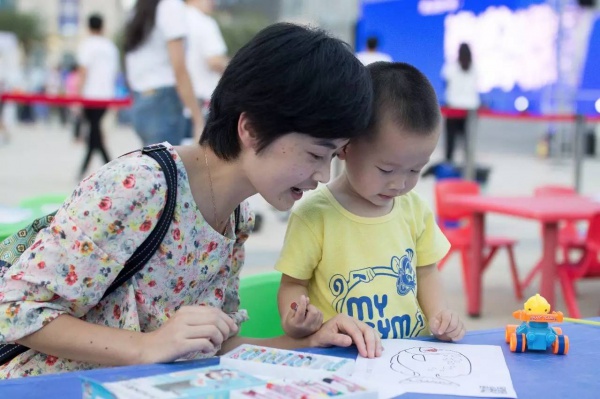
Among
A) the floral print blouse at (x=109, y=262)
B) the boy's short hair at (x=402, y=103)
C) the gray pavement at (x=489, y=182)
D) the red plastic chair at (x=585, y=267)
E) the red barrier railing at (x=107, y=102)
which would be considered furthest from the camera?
the red barrier railing at (x=107, y=102)

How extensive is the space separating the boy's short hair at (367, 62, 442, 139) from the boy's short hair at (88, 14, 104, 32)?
270 inches

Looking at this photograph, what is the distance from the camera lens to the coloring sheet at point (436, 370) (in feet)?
3.91

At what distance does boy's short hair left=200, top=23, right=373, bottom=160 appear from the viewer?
1345mm

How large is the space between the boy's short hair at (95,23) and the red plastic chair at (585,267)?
5447 mm

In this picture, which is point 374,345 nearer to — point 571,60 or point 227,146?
point 227,146

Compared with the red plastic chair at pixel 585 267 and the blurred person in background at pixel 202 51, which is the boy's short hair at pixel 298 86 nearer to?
the red plastic chair at pixel 585 267

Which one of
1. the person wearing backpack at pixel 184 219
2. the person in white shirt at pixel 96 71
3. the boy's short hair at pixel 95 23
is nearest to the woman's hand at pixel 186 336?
the person wearing backpack at pixel 184 219

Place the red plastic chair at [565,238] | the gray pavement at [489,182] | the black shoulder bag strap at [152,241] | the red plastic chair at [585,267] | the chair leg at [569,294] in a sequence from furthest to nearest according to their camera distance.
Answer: the gray pavement at [489,182], the red plastic chair at [565,238], the chair leg at [569,294], the red plastic chair at [585,267], the black shoulder bag strap at [152,241]

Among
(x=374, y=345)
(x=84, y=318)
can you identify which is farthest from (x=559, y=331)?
(x=84, y=318)

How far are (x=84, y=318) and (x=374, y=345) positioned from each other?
1.68ft

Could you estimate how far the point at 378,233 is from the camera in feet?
5.56

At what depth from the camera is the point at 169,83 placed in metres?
4.22

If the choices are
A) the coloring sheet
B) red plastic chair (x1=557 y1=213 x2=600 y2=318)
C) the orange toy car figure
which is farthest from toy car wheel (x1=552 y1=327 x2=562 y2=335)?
red plastic chair (x1=557 y1=213 x2=600 y2=318)

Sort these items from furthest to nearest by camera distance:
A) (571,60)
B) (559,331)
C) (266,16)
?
(266,16)
(571,60)
(559,331)
